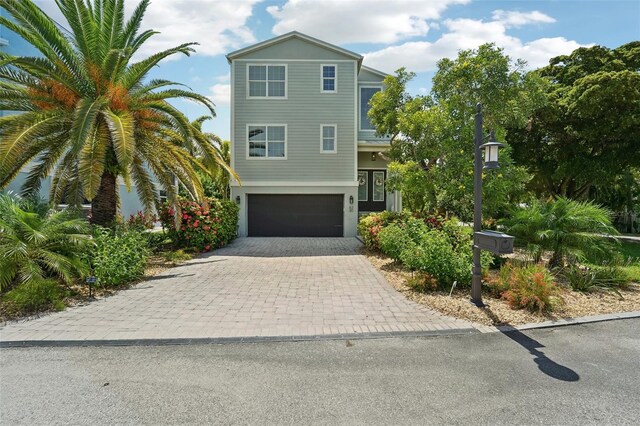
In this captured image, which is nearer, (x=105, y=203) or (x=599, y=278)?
(x=599, y=278)

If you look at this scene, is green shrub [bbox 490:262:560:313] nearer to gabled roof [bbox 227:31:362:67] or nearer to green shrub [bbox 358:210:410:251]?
green shrub [bbox 358:210:410:251]

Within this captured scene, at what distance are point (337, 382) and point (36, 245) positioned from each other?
239 inches

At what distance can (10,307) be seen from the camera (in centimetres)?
573

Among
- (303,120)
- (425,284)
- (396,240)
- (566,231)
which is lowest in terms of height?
(425,284)

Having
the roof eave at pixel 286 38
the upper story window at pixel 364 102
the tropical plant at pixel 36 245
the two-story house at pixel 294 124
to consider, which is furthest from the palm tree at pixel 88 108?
the upper story window at pixel 364 102

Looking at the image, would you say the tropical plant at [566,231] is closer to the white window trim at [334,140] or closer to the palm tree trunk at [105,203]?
the white window trim at [334,140]

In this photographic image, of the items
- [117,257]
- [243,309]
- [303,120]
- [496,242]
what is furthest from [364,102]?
[243,309]

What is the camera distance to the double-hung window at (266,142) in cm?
1633

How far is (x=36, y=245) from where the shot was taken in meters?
6.52

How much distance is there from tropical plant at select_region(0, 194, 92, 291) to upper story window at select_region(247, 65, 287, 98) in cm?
1072

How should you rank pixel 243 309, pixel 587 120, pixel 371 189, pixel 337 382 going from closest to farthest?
pixel 337 382 → pixel 243 309 → pixel 587 120 → pixel 371 189

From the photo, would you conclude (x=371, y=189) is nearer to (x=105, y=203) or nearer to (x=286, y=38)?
(x=286, y=38)

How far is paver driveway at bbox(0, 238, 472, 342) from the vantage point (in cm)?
506

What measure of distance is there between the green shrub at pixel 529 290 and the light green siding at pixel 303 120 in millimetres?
10460
